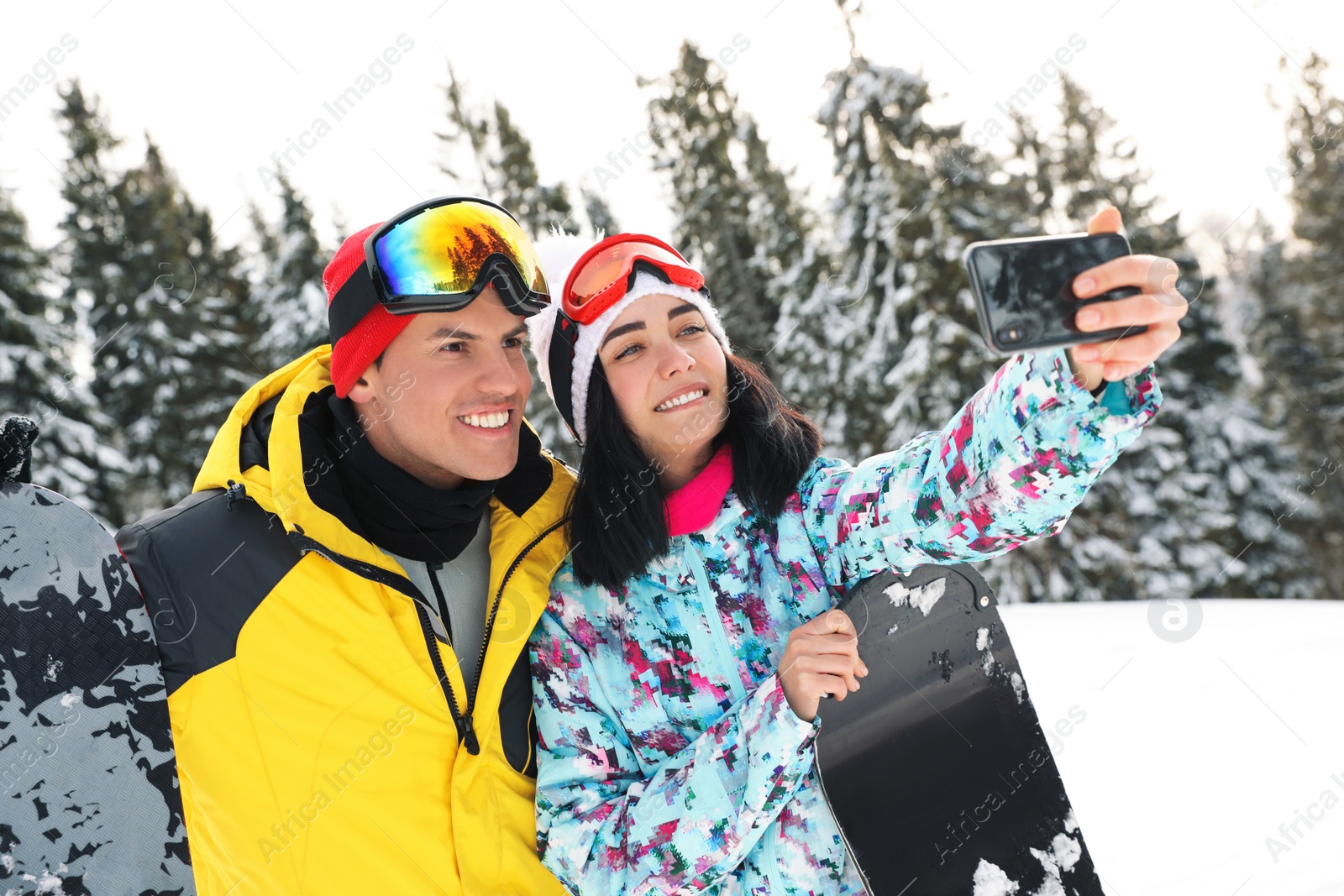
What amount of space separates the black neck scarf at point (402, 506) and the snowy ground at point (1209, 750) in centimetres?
372

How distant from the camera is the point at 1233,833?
435 centimetres

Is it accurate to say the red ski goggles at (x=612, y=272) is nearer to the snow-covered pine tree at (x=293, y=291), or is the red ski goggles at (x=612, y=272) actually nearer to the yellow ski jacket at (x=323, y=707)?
the yellow ski jacket at (x=323, y=707)

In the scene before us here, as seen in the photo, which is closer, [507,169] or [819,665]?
[819,665]

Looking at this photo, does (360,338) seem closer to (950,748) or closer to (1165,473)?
(950,748)

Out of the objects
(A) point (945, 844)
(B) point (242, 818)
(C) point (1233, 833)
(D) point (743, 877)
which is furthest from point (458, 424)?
(C) point (1233, 833)

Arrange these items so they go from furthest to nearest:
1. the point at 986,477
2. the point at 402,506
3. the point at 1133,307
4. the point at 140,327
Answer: the point at 140,327, the point at 402,506, the point at 986,477, the point at 1133,307

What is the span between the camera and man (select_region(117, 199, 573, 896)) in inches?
90.4

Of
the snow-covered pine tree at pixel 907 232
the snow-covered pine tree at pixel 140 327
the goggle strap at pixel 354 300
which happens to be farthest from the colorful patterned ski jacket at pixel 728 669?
the snow-covered pine tree at pixel 140 327

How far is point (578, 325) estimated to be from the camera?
8.77 feet

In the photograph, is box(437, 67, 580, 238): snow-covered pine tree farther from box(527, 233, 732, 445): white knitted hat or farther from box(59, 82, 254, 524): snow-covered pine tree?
box(527, 233, 732, 445): white knitted hat

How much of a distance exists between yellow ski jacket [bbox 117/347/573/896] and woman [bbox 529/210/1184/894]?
0.53ft

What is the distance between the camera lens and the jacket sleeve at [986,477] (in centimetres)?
155

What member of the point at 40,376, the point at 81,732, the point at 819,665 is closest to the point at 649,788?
the point at 819,665

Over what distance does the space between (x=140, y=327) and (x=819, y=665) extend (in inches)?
827
